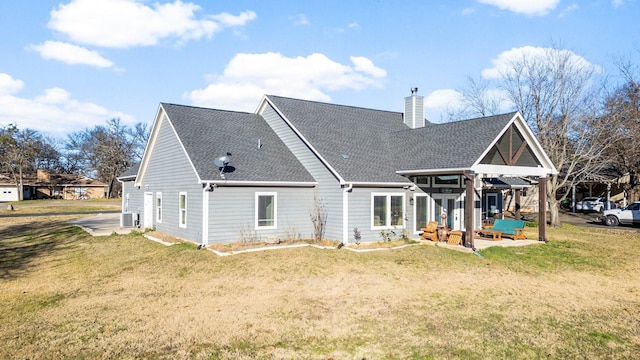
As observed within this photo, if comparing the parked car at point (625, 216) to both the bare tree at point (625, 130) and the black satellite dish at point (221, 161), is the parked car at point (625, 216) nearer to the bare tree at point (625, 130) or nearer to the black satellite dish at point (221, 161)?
the bare tree at point (625, 130)

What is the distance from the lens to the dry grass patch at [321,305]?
21.7 ft

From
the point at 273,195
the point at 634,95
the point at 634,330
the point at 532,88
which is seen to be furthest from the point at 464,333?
the point at 634,95

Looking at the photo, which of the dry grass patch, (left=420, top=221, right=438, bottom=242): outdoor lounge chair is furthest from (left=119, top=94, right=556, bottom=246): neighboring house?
the dry grass patch

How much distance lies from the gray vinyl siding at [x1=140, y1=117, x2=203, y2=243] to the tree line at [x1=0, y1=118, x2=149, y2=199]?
5135 centimetres

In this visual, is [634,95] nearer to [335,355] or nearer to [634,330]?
[634,330]

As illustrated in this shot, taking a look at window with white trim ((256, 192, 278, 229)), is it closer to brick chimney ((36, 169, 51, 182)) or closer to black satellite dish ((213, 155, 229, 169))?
black satellite dish ((213, 155, 229, 169))

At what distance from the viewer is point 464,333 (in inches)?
284

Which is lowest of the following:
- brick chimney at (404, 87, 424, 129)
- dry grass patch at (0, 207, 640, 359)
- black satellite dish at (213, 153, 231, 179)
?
dry grass patch at (0, 207, 640, 359)

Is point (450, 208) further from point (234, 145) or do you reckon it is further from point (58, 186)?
point (58, 186)

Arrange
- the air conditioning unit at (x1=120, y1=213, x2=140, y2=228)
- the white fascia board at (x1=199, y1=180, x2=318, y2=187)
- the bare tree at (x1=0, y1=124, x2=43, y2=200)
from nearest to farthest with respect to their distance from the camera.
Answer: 1. the white fascia board at (x1=199, y1=180, x2=318, y2=187)
2. the air conditioning unit at (x1=120, y1=213, x2=140, y2=228)
3. the bare tree at (x1=0, y1=124, x2=43, y2=200)

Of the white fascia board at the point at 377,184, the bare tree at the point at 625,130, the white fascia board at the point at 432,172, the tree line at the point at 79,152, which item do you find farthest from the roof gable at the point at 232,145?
the tree line at the point at 79,152

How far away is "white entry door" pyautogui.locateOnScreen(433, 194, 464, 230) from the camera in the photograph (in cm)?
1908

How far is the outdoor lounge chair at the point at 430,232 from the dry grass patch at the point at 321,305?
1.45m

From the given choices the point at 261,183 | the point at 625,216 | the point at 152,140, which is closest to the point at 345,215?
the point at 261,183
